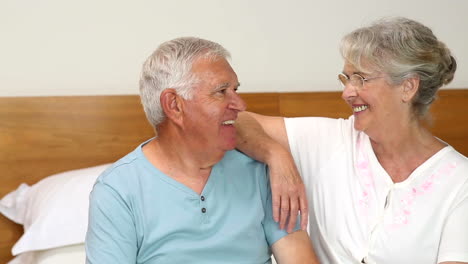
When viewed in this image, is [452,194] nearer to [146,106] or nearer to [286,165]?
[286,165]

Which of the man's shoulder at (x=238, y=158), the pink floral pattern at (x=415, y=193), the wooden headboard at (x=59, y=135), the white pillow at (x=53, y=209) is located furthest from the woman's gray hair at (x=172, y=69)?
the wooden headboard at (x=59, y=135)

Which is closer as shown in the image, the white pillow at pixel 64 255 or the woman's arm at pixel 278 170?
the woman's arm at pixel 278 170

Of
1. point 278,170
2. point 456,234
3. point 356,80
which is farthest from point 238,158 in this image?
point 456,234

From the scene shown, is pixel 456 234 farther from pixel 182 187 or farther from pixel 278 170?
pixel 182 187

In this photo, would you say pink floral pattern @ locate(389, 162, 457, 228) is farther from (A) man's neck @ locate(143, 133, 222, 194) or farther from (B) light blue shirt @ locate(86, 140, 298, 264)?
(A) man's neck @ locate(143, 133, 222, 194)

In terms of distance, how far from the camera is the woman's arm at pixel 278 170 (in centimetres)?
177

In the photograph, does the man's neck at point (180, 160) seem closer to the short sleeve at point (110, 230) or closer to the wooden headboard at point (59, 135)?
the short sleeve at point (110, 230)

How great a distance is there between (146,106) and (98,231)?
0.33m

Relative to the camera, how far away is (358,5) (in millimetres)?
3027

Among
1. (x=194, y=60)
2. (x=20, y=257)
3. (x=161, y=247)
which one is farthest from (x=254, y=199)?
(x=20, y=257)

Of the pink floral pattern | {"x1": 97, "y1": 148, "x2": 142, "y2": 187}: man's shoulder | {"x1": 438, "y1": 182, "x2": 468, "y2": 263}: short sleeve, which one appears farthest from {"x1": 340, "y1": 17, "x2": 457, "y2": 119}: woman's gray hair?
{"x1": 97, "y1": 148, "x2": 142, "y2": 187}: man's shoulder

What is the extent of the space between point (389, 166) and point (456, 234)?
28cm

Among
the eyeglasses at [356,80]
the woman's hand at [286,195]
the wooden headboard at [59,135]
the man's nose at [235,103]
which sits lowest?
the wooden headboard at [59,135]

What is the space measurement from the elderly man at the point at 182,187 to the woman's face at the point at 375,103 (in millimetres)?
350
